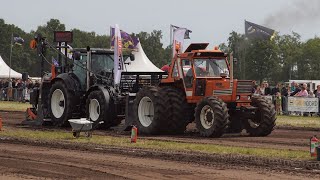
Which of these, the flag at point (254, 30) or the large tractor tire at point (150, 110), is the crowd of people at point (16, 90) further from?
the large tractor tire at point (150, 110)

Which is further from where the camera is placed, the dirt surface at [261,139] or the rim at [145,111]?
the rim at [145,111]

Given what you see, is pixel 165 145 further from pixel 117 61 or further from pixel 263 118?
pixel 117 61

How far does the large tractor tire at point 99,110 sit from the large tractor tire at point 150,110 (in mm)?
954

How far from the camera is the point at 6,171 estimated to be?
9516 mm

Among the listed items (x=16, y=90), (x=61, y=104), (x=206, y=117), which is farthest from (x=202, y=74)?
(x=16, y=90)

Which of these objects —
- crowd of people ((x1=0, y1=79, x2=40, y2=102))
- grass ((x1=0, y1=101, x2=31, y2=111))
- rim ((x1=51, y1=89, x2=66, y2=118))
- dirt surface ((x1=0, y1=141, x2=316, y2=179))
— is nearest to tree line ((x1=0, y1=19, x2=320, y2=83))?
crowd of people ((x1=0, y1=79, x2=40, y2=102))

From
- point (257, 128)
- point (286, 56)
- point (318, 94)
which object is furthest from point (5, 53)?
point (257, 128)

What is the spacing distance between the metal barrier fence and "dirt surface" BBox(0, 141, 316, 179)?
2606cm

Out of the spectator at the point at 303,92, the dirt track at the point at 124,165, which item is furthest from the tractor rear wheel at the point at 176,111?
the spectator at the point at 303,92

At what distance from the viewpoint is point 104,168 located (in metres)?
9.71

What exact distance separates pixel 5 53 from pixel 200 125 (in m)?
106

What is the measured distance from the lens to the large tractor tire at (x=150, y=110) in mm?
15922

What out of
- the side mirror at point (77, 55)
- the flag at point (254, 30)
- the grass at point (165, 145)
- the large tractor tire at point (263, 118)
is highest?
the flag at point (254, 30)

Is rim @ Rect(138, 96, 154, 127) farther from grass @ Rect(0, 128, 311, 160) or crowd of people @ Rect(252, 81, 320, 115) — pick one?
crowd of people @ Rect(252, 81, 320, 115)
